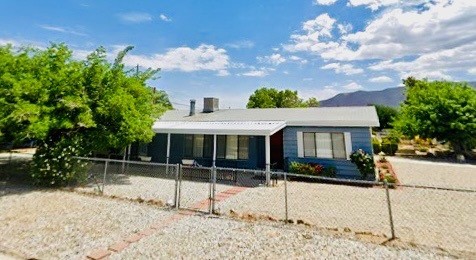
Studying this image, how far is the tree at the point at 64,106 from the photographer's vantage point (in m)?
11.0

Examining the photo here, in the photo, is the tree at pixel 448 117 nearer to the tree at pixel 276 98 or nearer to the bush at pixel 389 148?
the bush at pixel 389 148

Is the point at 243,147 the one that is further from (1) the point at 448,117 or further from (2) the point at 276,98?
(2) the point at 276,98

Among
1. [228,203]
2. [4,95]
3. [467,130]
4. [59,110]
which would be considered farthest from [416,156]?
[4,95]

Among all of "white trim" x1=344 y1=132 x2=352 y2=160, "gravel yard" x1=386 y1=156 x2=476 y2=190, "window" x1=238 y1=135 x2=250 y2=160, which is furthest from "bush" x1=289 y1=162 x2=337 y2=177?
"gravel yard" x1=386 y1=156 x2=476 y2=190

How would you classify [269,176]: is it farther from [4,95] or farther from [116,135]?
[4,95]

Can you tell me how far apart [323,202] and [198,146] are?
31.0 feet

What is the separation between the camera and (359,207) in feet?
31.9

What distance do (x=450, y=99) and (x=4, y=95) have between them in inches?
1245

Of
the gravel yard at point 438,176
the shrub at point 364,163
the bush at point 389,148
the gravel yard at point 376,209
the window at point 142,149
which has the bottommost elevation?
the gravel yard at point 376,209

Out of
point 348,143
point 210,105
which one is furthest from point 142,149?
point 348,143

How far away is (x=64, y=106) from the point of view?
461 inches

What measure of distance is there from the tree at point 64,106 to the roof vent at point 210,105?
9288mm

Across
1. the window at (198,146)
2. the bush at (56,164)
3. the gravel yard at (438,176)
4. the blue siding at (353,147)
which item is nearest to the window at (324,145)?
the blue siding at (353,147)

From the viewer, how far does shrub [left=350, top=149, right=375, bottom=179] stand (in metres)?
13.7
